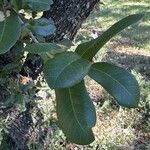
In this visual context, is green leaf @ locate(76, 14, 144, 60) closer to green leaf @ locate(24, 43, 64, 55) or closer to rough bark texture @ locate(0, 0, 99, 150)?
green leaf @ locate(24, 43, 64, 55)

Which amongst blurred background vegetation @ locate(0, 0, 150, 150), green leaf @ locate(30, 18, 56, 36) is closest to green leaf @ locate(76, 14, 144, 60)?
green leaf @ locate(30, 18, 56, 36)

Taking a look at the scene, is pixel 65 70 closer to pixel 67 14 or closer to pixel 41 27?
pixel 41 27

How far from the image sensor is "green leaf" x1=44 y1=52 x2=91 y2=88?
1.96ft

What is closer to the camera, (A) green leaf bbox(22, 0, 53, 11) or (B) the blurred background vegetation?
(A) green leaf bbox(22, 0, 53, 11)

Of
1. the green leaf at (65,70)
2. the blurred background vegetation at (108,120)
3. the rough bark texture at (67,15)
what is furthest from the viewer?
the blurred background vegetation at (108,120)

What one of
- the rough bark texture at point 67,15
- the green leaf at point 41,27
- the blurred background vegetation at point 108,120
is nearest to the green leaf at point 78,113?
the green leaf at point 41,27

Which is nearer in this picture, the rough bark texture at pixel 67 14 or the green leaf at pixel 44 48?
the green leaf at pixel 44 48

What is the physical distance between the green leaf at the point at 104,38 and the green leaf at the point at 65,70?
0.03 m

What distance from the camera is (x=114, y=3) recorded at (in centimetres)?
1098

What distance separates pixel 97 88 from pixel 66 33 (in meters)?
2.67

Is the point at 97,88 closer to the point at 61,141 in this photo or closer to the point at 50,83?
the point at 61,141

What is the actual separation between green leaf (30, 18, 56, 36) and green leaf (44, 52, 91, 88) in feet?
0.50

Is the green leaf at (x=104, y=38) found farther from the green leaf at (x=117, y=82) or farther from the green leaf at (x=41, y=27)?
the green leaf at (x=41, y=27)

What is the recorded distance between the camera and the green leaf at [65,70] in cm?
60
